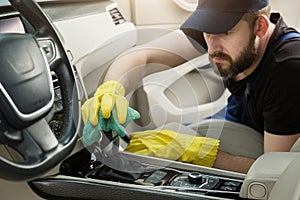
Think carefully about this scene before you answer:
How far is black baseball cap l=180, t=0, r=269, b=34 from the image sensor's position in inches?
50.4

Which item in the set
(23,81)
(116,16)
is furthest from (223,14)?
(23,81)

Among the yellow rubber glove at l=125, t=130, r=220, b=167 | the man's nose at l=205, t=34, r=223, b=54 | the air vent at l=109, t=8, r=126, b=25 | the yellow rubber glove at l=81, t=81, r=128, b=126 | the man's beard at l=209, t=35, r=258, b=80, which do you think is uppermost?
the air vent at l=109, t=8, r=126, b=25

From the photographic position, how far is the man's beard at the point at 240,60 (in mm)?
1337

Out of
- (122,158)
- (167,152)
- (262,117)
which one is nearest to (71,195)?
(122,158)

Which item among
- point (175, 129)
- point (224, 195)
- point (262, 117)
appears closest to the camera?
point (224, 195)

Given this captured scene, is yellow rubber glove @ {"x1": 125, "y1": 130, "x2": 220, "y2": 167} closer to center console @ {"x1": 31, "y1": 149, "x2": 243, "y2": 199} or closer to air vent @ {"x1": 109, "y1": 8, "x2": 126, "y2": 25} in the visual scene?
center console @ {"x1": 31, "y1": 149, "x2": 243, "y2": 199}

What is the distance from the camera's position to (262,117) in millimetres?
1354

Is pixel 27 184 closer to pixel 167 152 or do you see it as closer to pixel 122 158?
pixel 122 158

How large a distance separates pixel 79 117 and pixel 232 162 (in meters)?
0.62

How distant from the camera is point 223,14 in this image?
4.24ft

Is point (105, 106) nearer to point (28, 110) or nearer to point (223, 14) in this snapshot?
point (28, 110)

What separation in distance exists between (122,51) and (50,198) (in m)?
0.67

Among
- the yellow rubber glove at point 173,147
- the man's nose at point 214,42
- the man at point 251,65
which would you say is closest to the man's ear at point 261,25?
the man at point 251,65

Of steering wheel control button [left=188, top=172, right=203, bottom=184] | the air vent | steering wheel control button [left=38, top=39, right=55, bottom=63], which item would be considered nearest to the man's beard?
the air vent
